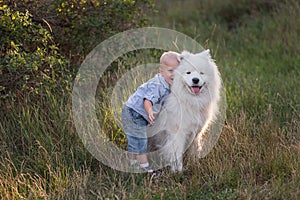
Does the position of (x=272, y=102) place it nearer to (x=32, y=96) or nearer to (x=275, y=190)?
(x=275, y=190)

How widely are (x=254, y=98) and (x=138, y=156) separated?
6.67 ft

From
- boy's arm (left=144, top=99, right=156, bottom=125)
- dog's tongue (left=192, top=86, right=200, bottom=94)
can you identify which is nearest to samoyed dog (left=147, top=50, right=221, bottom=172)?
dog's tongue (left=192, top=86, right=200, bottom=94)

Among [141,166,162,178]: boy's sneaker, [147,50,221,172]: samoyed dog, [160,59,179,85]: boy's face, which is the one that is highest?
[160,59,179,85]: boy's face

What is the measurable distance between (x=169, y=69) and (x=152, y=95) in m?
0.31

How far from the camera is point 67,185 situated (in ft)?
14.0

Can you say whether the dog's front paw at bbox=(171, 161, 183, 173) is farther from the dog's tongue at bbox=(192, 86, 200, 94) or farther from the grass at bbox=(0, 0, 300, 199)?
the dog's tongue at bbox=(192, 86, 200, 94)

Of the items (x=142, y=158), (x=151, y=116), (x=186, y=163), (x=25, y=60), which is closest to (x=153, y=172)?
(x=142, y=158)

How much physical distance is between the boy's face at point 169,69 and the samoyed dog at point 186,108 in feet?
0.16

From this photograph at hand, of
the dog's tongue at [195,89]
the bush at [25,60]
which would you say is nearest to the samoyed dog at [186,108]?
the dog's tongue at [195,89]

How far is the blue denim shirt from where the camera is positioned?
14.8ft

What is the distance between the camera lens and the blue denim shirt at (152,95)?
450cm

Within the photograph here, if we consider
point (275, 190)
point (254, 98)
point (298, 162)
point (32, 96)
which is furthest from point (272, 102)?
point (32, 96)

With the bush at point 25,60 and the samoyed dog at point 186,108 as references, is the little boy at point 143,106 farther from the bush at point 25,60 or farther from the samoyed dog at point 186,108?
the bush at point 25,60

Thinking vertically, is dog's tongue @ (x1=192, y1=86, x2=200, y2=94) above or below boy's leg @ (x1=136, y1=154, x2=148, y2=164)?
above
